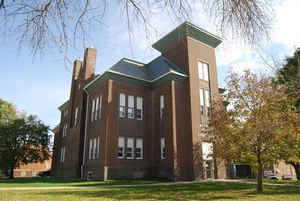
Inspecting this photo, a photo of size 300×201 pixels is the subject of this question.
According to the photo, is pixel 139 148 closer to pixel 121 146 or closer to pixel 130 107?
pixel 121 146

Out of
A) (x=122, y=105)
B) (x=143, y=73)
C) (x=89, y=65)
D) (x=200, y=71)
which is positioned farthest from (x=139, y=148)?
(x=89, y=65)

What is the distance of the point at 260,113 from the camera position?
13000 millimetres

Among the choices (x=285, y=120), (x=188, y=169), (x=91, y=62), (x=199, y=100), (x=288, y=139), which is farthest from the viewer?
(x=91, y=62)

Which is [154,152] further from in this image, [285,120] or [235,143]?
[285,120]

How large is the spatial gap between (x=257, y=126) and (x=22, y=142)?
3268 cm

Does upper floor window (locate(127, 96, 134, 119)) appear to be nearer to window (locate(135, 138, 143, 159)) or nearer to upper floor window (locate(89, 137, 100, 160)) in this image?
window (locate(135, 138, 143, 159))

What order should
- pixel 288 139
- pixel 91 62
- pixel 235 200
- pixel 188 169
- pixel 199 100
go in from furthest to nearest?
1. pixel 91 62
2. pixel 199 100
3. pixel 188 169
4. pixel 288 139
5. pixel 235 200

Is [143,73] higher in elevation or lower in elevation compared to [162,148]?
higher

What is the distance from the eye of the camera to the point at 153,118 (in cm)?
2500

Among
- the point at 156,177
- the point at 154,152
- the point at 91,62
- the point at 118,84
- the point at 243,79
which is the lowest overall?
the point at 156,177

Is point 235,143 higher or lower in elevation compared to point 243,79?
lower

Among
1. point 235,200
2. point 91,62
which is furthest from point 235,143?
point 91,62

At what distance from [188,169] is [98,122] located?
9.96m

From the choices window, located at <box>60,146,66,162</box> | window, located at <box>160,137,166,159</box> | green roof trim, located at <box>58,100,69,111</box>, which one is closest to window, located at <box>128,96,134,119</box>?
window, located at <box>160,137,166,159</box>
